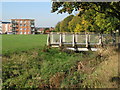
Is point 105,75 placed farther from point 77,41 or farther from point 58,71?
point 77,41

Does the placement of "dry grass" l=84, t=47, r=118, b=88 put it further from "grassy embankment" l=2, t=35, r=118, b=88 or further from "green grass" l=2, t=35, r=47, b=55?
Result: "green grass" l=2, t=35, r=47, b=55

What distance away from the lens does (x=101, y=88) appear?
11297mm

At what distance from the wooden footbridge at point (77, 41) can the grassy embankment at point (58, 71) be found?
127 cm

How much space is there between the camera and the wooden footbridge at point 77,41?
19.2m

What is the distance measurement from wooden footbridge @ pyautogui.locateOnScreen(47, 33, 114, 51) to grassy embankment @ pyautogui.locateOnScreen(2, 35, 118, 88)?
127 cm

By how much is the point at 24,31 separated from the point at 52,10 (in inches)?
4175

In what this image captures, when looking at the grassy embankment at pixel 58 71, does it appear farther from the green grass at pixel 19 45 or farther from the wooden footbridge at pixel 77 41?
the green grass at pixel 19 45

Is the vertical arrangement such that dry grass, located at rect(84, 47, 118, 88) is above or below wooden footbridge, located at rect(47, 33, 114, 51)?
below

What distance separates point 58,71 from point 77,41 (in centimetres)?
581

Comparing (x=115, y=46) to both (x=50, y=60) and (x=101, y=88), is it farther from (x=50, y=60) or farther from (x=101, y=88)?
(x=101, y=88)

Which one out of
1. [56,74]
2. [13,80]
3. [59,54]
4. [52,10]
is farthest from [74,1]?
[59,54]

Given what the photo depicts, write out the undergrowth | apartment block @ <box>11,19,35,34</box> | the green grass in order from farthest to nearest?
apartment block @ <box>11,19,35,34</box>, the green grass, the undergrowth

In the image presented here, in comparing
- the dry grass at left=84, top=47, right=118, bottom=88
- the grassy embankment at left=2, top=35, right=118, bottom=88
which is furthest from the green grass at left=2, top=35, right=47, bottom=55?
the dry grass at left=84, top=47, right=118, bottom=88

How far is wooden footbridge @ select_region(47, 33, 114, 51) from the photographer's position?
62.9 ft
